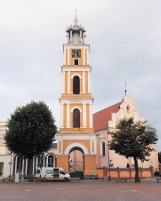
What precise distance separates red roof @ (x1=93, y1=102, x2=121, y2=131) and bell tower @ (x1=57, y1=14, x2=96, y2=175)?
1437 cm

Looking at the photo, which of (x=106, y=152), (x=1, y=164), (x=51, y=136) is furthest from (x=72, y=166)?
(x=51, y=136)

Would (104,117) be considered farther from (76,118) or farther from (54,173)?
(54,173)

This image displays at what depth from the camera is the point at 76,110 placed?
4403 cm

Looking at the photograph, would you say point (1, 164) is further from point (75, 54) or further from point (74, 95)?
point (75, 54)

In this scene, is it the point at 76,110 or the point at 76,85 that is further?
the point at 76,85

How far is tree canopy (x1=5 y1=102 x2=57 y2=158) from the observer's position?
3612 centimetres

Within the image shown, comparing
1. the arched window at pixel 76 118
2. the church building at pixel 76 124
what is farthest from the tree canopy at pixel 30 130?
the arched window at pixel 76 118

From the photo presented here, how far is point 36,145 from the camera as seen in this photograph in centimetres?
3653

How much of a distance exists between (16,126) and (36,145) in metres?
3.72

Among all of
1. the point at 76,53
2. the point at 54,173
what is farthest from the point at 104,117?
the point at 54,173

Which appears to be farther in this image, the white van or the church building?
the church building
